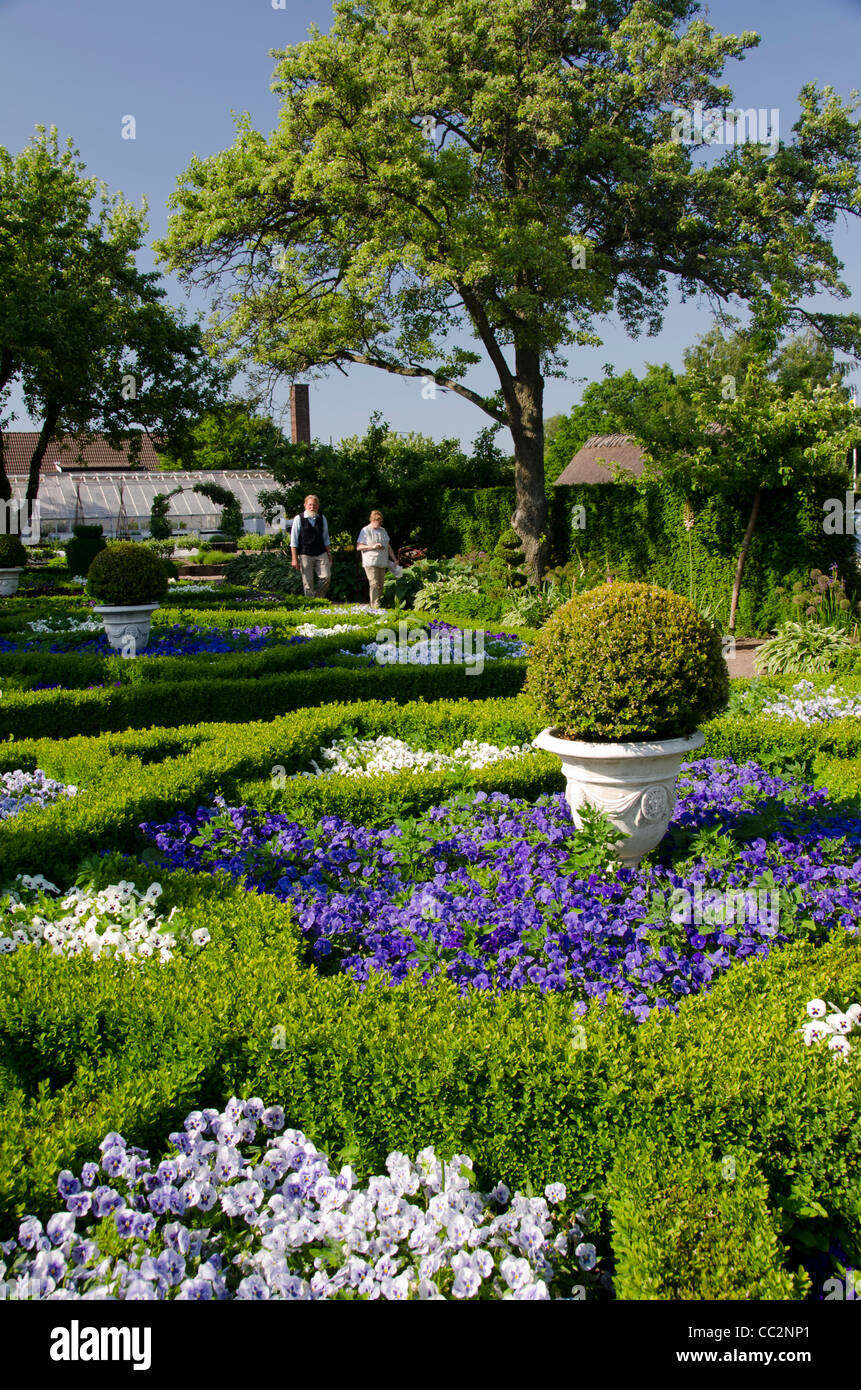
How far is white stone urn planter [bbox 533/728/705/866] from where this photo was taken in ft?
12.9

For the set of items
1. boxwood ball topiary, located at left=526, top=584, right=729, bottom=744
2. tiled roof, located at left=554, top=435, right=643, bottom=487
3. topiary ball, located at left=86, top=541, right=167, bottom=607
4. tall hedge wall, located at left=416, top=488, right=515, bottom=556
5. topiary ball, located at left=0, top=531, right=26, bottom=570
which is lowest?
boxwood ball topiary, located at left=526, top=584, right=729, bottom=744

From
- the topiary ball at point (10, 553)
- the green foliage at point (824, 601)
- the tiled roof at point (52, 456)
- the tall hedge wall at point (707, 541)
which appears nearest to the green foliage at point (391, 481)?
the tall hedge wall at point (707, 541)

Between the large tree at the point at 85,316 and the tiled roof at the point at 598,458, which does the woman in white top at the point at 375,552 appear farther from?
Result: the tiled roof at the point at 598,458

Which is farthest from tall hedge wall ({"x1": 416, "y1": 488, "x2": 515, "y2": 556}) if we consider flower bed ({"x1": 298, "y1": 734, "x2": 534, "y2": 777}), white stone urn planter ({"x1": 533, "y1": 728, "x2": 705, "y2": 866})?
white stone urn planter ({"x1": 533, "y1": 728, "x2": 705, "y2": 866})

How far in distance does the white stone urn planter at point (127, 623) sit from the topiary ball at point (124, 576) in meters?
0.07

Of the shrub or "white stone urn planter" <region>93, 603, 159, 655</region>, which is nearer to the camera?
"white stone urn planter" <region>93, 603, 159, 655</region>

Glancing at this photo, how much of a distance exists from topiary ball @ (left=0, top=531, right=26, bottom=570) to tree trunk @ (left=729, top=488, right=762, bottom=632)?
12040 mm

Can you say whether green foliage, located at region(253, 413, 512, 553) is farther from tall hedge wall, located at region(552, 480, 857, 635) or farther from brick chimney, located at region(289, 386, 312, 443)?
brick chimney, located at region(289, 386, 312, 443)

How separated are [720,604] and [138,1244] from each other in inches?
555

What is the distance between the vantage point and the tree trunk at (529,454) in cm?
1811

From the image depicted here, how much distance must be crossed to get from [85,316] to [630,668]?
20.7m

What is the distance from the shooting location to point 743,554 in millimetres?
14148
